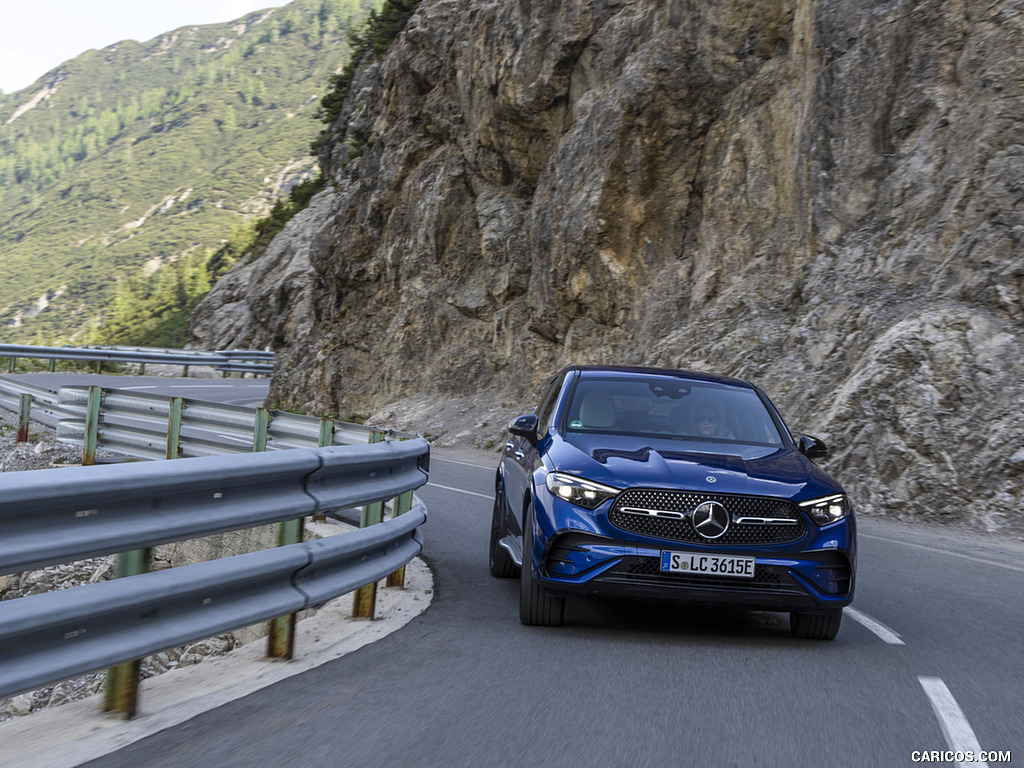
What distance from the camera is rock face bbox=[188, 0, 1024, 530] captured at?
15688 mm

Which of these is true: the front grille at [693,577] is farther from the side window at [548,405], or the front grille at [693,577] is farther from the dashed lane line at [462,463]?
the dashed lane line at [462,463]

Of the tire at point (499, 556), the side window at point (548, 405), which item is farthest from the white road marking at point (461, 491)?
the side window at point (548, 405)

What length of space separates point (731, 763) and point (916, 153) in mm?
18128

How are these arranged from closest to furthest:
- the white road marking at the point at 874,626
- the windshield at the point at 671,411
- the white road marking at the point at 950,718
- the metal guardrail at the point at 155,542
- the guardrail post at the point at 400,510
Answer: the metal guardrail at the point at 155,542
the white road marking at the point at 950,718
the white road marking at the point at 874,626
the guardrail post at the point at 400,510
the windshield at the point at 671,411

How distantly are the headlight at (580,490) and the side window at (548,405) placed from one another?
1.30 metres

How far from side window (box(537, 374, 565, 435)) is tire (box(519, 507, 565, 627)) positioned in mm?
1340

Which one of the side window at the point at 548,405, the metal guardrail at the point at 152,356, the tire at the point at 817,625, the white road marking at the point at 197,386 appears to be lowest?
the white road marking at the point at 197,386

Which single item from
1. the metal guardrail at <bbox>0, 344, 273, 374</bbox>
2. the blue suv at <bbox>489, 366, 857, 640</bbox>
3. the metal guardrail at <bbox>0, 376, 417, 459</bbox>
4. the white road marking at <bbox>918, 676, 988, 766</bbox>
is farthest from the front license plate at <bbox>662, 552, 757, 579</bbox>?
the metal guardrail at <bbox>0, 344, 273, 374</bbox>

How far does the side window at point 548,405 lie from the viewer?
7537 mm

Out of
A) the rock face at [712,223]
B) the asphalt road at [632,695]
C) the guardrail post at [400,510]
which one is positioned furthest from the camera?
the rock face at [712,223]

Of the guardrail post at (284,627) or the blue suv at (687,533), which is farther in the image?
the blue suv at (687,533)

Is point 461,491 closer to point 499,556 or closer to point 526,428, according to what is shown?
point 499,556

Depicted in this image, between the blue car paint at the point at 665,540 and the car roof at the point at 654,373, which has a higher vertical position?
the car roof at the point at 654,373

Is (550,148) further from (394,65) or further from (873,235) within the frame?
(873,235)
